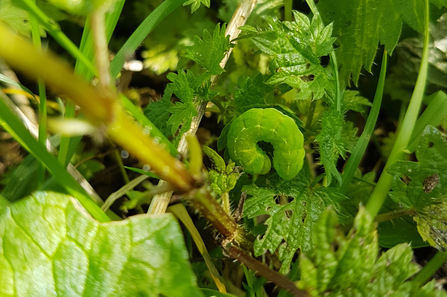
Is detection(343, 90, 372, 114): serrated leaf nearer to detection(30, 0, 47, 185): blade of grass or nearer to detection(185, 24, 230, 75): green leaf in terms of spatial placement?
detection(185, 24, 230, 75): green leaf

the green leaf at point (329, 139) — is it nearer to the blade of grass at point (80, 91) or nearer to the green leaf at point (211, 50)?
the green leaf at point (211, 50)

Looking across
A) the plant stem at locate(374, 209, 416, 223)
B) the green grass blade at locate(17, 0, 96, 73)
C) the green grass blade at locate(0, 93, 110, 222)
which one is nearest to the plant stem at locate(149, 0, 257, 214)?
the green grass blade at locate(0, 93, 110, 222)

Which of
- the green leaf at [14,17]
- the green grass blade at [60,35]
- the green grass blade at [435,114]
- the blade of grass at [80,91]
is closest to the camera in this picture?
the blade of grass at [80,91]

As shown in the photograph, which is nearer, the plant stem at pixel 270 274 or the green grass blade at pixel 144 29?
the plant stem at pixel 270 274

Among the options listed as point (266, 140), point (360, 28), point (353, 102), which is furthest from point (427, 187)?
point (360, 28)

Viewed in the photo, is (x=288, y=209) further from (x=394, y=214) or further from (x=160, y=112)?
(x=160, y=112)

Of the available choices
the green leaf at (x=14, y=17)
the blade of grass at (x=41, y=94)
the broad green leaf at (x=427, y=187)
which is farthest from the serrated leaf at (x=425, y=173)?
the green leaf at (x=14, y=17)
